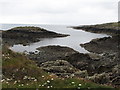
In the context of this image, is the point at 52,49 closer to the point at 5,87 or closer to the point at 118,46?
the point at 118,46

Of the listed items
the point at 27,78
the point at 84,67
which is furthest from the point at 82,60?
the point at 27,78

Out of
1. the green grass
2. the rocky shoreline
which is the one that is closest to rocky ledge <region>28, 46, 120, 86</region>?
the rocky shoreline

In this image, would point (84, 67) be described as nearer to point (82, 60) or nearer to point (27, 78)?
point (82, 60)

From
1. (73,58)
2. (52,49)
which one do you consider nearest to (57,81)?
(73,58)

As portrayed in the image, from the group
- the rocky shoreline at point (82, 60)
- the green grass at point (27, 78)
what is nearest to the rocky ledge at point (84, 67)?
the rocky shoreline at point (82, 60)

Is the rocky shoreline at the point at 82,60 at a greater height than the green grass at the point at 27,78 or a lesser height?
lesser

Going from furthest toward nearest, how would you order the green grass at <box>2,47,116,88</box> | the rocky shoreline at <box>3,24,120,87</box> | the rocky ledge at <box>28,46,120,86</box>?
1. the rocky ledge at <box>28,46,120,86</box>
2. the rocky shoreline at <box>3,24,120,87</box>
3. the green grass at <box>2,47,116,88</box>

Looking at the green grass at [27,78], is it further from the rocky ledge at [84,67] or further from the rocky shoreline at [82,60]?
the rocky ledge at [84,67]

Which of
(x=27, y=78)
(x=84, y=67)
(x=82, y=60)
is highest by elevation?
(x=27, y=78)

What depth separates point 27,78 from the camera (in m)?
22.6

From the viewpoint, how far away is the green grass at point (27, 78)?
19.9 metres

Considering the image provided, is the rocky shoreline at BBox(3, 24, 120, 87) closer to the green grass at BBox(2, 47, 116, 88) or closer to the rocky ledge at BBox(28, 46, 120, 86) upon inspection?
the rocky ledge at BBox(28, 46, 120, 86)

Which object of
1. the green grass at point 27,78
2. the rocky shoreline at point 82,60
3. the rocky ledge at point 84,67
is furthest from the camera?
the rocky ledge at point 84,67

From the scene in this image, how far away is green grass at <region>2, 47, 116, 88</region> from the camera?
65.2 ft
